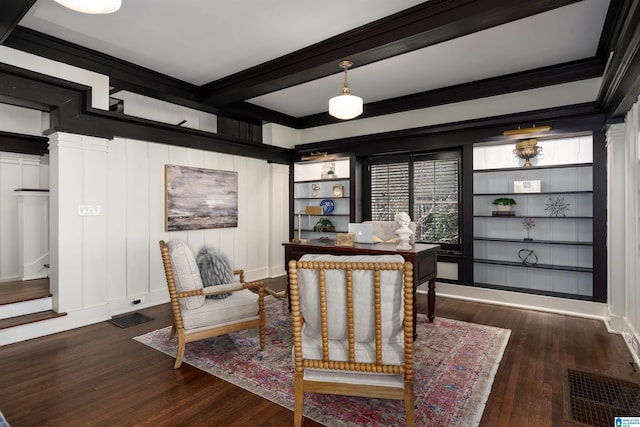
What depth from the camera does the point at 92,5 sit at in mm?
2066

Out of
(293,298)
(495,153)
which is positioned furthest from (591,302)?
(293,298)

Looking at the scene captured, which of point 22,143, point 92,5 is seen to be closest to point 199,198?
point 22,143

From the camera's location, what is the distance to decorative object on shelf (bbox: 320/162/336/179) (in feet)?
21.0

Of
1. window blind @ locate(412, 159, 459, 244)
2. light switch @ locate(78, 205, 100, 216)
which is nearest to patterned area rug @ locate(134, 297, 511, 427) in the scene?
light switch @ locate(78, 205, 100, 216)

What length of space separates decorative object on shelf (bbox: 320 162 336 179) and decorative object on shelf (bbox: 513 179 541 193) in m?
2.99

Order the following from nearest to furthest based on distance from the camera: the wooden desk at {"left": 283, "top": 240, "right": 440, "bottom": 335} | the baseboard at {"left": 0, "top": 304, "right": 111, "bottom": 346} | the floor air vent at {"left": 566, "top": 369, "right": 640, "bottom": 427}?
the floor air vent at {"left": 566, "top": 369, "right": 640, "bottom": 427} → the wooden desk at {"left": 283, "top": 240, "right": 440, "bottom": 335} → the baseboard at {"left": 0, "top": 304, "right": 111, "bottom": 346}

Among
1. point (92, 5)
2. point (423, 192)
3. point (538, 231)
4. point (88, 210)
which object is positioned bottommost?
point (538, 231)

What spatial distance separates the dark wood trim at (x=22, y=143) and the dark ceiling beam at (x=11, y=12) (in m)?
2.47

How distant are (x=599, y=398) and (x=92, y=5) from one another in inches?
165

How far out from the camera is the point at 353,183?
5.99 metres

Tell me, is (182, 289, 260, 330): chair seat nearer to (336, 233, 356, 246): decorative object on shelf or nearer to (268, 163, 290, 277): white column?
(336, 233, 356, 246): decorative object on shelf

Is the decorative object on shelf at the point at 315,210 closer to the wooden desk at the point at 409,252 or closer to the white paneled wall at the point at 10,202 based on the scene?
the wooden desk at the point at 409,252

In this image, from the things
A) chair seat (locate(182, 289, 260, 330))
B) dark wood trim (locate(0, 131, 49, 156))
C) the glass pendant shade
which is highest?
the glass pendant shade

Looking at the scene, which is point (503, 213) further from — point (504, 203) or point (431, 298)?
point (431, 298)
